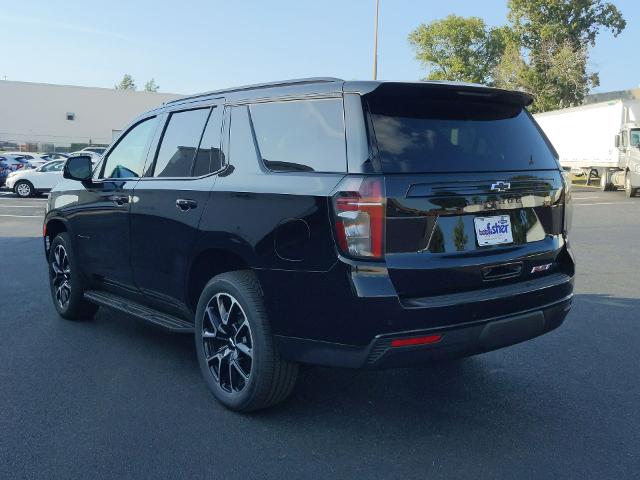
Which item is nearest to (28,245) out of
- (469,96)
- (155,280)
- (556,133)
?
(155,280)

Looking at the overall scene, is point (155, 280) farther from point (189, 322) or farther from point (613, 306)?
point (613, 306)

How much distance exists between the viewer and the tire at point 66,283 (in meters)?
5.84

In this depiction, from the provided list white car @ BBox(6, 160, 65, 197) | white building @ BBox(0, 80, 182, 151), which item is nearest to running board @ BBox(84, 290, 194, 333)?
white car @ BBox(6, 160, 65, 197)

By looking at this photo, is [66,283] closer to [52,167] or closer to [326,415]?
[326,415]

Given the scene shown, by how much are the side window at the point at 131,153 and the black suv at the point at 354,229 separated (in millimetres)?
559

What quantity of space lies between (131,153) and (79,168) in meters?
0.54

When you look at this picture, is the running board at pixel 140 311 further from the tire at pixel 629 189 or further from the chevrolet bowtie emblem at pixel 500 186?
the tire at pixel 629 189

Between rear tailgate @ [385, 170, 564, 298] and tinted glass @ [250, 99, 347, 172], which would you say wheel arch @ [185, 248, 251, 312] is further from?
rear tailgate @ [385, 170, 564, 298]

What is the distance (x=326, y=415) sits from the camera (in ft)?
12.9

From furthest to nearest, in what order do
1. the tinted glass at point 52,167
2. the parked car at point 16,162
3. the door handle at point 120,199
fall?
the parked car at point 16,162, the tinted glass at point 52,167, the door handle at point 120,199

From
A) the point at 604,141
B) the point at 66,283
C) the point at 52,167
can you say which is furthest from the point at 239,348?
the point at 604,141

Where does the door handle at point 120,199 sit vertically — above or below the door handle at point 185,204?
below

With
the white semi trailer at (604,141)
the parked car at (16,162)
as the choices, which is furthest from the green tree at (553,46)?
the parked car at (16,162)

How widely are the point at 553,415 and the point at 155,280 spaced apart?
2.73 meters
